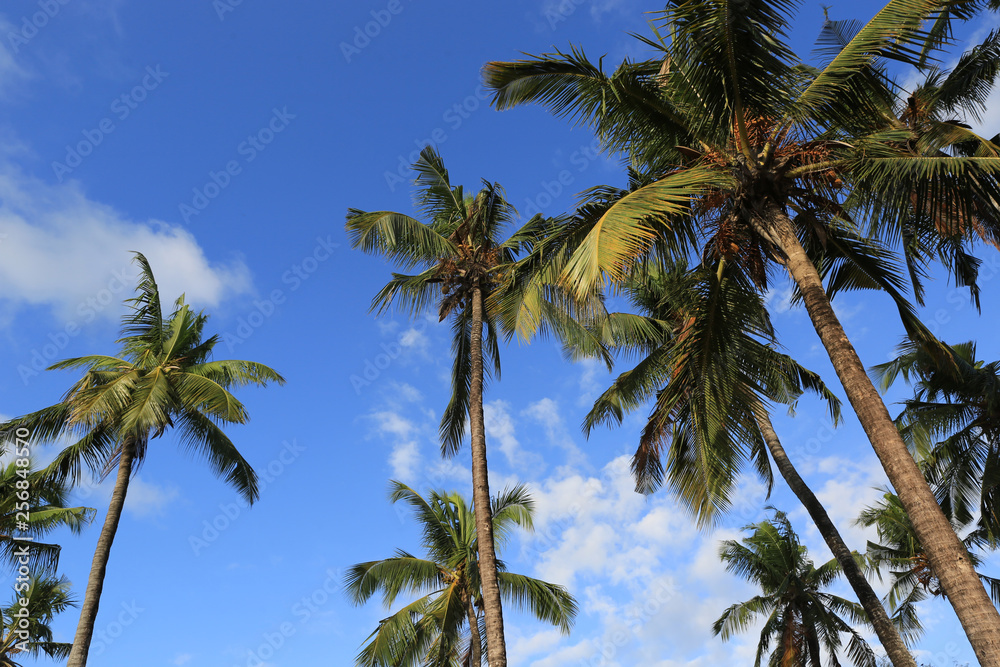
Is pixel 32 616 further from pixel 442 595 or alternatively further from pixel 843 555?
pixel 843 555

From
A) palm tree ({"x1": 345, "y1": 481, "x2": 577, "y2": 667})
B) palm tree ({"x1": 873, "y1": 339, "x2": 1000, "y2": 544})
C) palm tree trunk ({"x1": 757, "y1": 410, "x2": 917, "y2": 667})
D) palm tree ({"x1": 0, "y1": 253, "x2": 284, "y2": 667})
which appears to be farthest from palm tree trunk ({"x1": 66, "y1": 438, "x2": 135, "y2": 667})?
palm tree ({"x1": 873, "y1": 339, "x2": 1000, "y2": 544})

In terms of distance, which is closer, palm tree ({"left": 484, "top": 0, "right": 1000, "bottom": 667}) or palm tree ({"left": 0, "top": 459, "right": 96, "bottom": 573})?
palm tree ({"left": 484, "top": 0, "right": 1000, "bottom": 667})

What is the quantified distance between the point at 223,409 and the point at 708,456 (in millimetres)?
9878

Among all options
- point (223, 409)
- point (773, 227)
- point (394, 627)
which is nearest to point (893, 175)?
point (773, 227)

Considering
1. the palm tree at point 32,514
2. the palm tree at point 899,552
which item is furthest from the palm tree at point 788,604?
the palm tree at point 32,514

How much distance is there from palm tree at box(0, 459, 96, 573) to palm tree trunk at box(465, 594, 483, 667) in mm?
10788

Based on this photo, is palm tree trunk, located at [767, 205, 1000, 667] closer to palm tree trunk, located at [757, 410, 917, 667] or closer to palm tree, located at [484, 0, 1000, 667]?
palm tree, located at [484, 0, 1000, 667]

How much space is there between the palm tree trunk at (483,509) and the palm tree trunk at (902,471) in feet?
24.4

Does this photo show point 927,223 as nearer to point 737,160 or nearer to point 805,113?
point 805,113

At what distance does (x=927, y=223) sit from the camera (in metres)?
8.85

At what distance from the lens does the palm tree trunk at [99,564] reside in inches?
476

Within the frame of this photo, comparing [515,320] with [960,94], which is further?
[515,320]

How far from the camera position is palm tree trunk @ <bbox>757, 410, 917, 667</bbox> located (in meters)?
12.0

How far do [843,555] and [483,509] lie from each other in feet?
23.4
